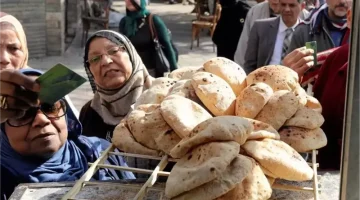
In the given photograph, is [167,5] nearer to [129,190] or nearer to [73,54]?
[73,54]

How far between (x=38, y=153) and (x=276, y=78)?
106 centimetres

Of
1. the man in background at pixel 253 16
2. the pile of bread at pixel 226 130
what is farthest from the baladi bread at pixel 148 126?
the man in background at pixel 253 16

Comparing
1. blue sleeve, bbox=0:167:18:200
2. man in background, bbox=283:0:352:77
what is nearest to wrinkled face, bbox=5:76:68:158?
blue sleeve, bbox=0:167:18:200

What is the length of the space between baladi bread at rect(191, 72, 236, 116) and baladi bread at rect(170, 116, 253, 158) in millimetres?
216

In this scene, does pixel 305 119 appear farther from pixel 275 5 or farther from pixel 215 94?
pixel 275 5

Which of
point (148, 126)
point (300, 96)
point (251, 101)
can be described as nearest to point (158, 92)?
point (148, 126)

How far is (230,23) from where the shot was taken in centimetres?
564

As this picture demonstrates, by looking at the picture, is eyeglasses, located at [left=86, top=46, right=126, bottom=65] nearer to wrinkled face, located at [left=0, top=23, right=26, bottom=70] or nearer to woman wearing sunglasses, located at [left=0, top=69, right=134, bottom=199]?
wrinkled face, located at [left=0, top=23, right=26, bottom=70]

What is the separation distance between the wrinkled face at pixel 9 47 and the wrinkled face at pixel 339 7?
2028 millimetres

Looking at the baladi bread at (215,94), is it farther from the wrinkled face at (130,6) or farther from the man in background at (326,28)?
the wrinkled face at (130,6)

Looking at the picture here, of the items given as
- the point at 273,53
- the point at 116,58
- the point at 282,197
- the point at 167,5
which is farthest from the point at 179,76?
the point at 167,5

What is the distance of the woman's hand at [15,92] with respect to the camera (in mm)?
1836

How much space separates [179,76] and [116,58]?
40.7 inches

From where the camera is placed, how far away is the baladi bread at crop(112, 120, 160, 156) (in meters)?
1.78
